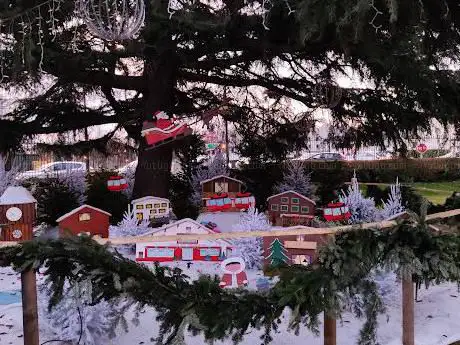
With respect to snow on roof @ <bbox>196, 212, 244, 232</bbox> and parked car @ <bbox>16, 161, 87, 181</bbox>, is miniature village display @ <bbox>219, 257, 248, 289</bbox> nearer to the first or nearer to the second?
snow on roof @ <bbox>196, 212, 244, 232</bbox>

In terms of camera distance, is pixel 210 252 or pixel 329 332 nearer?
pixel 329 332

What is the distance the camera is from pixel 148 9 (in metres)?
5.86

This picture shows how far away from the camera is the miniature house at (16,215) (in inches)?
206

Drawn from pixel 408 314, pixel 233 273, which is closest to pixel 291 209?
pixel 233 273

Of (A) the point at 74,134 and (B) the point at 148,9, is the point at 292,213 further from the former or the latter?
(A) the point at 74,134

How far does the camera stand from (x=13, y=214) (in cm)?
526

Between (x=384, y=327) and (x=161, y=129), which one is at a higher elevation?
(x=161, y=129)

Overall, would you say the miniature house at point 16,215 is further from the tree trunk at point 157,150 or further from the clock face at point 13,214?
the tree trunk at point 157,150

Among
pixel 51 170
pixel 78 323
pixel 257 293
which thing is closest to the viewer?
pixel 257 293

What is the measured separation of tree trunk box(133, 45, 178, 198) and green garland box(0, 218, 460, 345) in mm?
6017

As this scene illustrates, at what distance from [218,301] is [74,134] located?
332 inches

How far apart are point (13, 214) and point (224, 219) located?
2945 millimetres

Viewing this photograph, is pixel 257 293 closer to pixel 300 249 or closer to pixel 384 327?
pixel 384 327

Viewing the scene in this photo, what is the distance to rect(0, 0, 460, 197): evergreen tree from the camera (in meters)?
5.05
